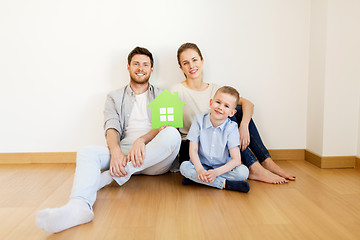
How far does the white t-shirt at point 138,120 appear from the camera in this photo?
1.92 m

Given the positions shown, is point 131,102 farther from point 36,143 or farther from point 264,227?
point 264,227

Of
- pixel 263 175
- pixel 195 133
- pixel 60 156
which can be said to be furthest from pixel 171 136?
pixel 60 156

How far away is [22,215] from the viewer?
1.33 meters

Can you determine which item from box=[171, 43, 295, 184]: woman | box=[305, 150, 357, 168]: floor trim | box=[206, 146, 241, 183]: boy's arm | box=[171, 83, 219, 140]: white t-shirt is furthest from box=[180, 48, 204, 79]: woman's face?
box=[305, 150, 357, 168]: floor trim

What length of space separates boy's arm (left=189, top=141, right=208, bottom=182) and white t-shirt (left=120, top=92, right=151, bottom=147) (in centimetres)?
37

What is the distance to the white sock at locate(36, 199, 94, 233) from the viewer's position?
1099 millimetres

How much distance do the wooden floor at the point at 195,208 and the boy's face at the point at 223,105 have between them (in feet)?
1.38

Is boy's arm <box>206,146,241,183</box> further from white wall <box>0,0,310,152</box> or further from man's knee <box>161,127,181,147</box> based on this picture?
white wall <box>0,0,310,152</box>

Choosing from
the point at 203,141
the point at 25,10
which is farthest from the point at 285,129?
the point at 25,10

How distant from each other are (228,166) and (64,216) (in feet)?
2.86

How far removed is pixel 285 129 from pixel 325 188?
0.70m

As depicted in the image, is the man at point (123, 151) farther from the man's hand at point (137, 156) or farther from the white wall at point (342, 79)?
the white wall at point (342, 79)

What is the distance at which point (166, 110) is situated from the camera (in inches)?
70.0

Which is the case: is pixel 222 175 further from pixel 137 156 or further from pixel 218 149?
pixel 137 156
